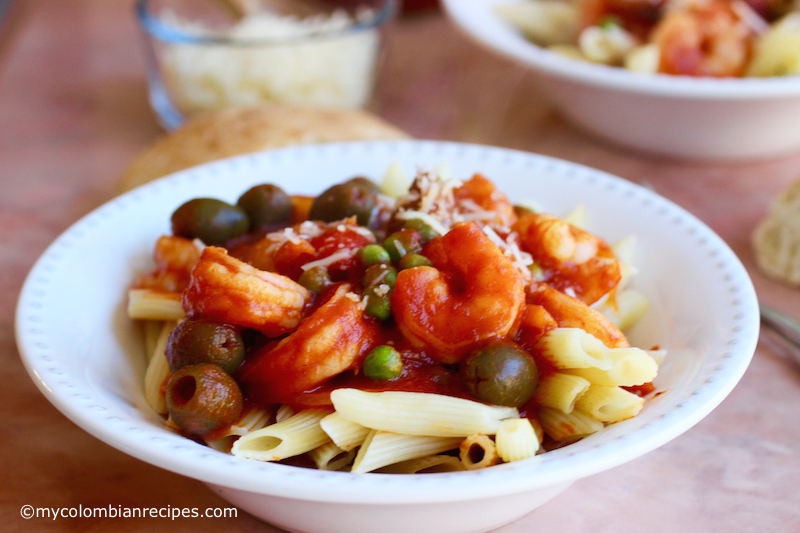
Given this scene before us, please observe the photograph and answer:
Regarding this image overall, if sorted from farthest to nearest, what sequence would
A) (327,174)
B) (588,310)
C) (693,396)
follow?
1. (327,174)
2. (588,310)
3. (693,396)

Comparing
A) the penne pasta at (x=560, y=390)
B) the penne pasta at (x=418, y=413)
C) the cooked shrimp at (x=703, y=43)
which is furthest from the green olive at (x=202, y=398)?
the cooked shrimp at (x=703, y=43)

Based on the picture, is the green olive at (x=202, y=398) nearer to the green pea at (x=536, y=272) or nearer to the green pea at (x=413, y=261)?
the green pea at (x=413, y=261)

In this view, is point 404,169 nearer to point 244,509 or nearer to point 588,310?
point 588,310

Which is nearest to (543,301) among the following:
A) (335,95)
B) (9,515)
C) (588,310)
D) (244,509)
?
(588,310)

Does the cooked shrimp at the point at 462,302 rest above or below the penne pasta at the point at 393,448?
above

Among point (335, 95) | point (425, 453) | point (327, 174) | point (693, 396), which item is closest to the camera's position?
point (693, 396)

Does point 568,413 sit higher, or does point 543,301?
point 543,301

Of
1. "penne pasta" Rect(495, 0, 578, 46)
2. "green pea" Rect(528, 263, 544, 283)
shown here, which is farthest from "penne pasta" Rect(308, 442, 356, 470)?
"penne pasta" Rect(495, 0, 578, 46)
